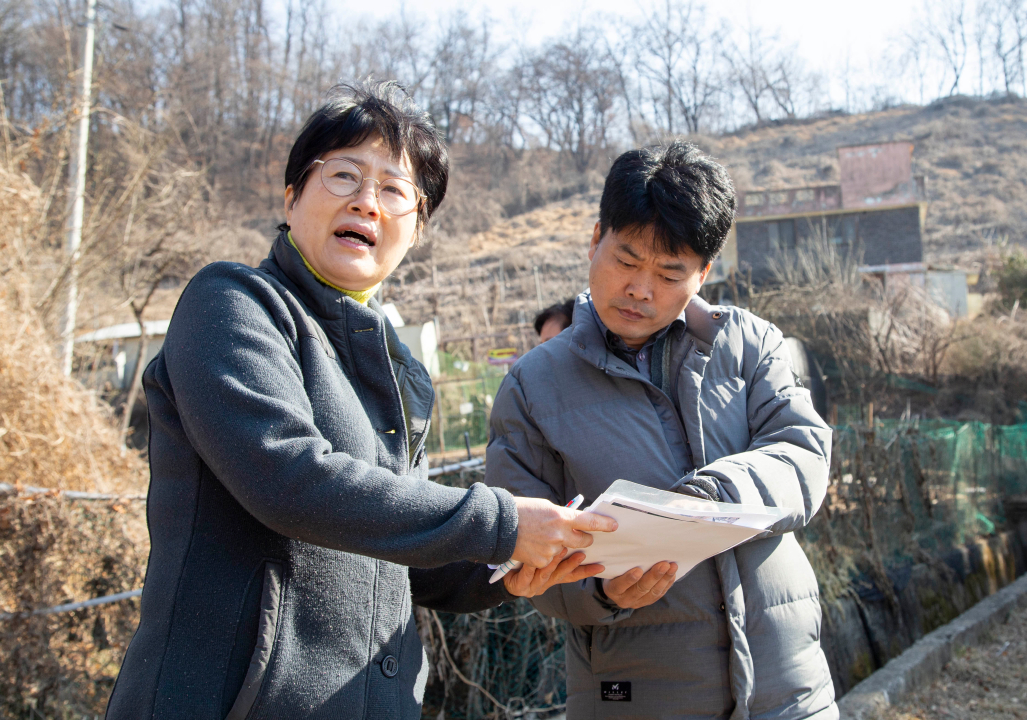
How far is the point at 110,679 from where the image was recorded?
12.3 feet

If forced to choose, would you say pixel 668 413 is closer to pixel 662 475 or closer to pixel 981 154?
pixel 662 475

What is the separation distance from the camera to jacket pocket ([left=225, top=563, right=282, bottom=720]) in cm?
125

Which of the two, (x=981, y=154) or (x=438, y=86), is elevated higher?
A: (x=438, y=86)

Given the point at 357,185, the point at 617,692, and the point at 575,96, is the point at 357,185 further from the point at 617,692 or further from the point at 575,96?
the point at 575,96

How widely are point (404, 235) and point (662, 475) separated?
2.93 feet

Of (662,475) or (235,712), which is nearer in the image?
(235,712)

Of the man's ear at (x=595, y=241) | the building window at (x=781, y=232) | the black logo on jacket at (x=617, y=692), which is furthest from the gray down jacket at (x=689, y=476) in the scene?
the building window at (x=781, y=232)

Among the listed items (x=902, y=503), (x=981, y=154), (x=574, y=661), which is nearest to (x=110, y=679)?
(x=574, y=661)

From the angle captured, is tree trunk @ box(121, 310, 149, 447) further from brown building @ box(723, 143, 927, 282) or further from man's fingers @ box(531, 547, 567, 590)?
brown building @ box(723, 143, 927, 282)

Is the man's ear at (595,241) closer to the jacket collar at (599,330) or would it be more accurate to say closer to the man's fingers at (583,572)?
the jacket collar at (599,330)

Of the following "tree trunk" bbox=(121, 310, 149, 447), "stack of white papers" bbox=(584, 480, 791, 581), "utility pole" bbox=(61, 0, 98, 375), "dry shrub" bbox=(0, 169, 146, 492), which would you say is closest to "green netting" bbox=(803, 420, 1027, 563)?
"stack of white papers" bbox=(584, 480, 791, 581)

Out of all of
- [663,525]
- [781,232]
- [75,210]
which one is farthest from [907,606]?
[781,232]

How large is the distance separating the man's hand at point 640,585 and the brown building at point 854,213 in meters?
32.4

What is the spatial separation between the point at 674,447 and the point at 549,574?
578 millimetres
